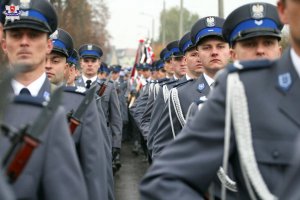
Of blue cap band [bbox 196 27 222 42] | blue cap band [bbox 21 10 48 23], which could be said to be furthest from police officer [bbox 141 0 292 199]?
blue cap band [bbox 196 27 222 42]

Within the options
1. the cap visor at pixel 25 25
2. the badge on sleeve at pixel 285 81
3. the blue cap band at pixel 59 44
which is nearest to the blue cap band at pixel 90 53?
the blue cap band at pixel 59 44

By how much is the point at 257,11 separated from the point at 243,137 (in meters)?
1.83

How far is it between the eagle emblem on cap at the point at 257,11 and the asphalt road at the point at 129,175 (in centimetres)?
609

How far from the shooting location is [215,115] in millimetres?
2338

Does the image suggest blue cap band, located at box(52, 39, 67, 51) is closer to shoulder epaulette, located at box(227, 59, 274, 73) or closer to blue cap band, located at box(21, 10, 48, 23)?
blue cap band, located at box(21, 10, 48, 23)

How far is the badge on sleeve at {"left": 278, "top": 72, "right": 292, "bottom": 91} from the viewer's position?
7.69 ft

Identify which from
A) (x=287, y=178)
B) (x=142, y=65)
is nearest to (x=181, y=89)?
(x=287, y=178)

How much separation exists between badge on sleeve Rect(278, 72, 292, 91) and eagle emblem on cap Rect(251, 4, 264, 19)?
63.4 inches

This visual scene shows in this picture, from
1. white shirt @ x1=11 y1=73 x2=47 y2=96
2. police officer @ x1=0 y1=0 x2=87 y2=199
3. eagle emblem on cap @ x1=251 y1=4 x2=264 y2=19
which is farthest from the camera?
eagle emblem on cap @ x1=251 y1=4 x2=264 y2=19

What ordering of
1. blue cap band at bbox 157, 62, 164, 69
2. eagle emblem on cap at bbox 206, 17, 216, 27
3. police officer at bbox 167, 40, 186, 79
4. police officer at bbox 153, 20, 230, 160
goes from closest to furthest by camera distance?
police officer at bbox 153, 20, 230, 160
eagle emblem on cap at bbox 206, 17, 216, 27
police officer at bbox 167, 40, 186, 79
blue cap band at bbox 157, 62, 164, 69

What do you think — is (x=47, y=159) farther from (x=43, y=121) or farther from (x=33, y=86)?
(x=33, y=86)

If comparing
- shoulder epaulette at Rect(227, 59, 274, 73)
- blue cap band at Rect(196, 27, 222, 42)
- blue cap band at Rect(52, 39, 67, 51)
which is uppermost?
blue cap band at Rect(196, 27, 222, 42)

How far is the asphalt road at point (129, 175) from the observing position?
1006 cm

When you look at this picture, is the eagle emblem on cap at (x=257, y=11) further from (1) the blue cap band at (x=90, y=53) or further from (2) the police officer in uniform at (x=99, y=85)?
(1) the blue cap band at (x=90, y=53)
